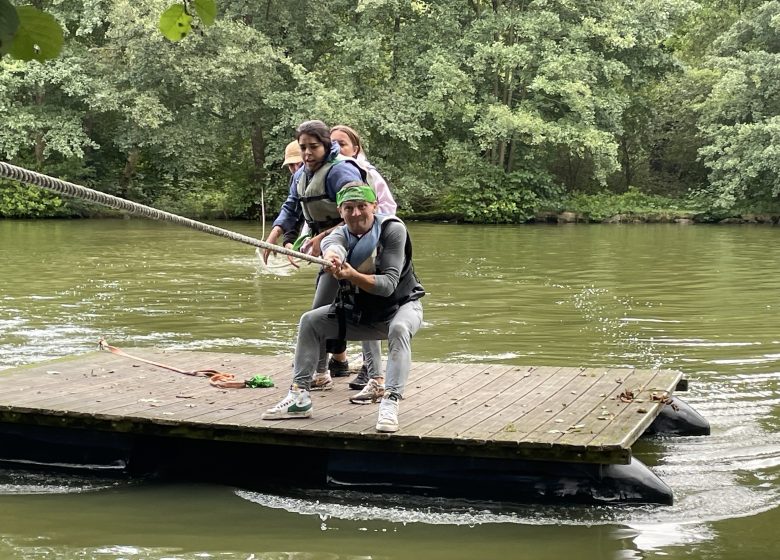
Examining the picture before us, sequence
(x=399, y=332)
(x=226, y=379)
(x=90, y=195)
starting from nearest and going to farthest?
(x=90, y=195)
(x=399, y=332)
(x=226, y=379)

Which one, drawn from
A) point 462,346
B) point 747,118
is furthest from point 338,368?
point 747,118

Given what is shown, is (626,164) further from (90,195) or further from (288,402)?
(90,195)

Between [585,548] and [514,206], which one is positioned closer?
[585,548]

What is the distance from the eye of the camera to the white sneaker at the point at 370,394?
5950mm

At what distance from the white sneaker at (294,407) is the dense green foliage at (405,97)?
79.6 feet

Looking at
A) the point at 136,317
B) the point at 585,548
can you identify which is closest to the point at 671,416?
the point at 585,548

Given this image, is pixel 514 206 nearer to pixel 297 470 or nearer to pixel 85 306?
pixel 85 306

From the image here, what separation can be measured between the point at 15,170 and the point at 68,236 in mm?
22506

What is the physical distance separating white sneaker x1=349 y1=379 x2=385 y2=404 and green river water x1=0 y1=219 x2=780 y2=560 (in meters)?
0.80

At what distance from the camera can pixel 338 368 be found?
273 inches

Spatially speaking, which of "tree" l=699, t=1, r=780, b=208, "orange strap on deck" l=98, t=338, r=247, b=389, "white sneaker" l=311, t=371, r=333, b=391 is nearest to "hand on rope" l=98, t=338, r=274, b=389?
"orange strap on deck" l=98, t=338, r=247, b=389

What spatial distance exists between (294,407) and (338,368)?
146 cm

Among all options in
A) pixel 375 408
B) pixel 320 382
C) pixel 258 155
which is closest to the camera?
pixel 375 408

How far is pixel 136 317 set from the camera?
1195 centimetres
